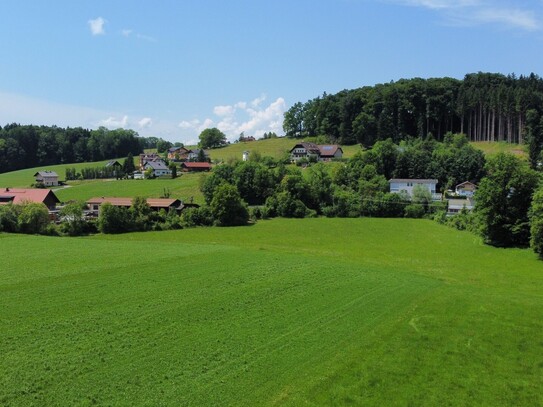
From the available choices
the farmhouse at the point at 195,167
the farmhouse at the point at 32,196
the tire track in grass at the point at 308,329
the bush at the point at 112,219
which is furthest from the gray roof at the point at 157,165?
the tire track in grass at the point at 308,329

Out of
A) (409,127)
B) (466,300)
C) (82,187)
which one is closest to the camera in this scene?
(466,300)

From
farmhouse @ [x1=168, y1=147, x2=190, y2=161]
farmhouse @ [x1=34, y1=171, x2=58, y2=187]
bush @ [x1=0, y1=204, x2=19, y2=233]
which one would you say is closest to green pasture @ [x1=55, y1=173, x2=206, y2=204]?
farmhouse @ [x1=34, y1=171, x2=58, y2=187]

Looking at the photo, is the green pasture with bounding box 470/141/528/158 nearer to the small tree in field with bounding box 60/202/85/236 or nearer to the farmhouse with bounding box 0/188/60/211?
the small tree in field with bounding box 60/202/85/236

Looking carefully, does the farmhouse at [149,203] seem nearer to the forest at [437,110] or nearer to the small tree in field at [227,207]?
the small tree in field at [227,207]

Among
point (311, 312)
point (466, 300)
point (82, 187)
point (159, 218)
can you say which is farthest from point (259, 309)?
point (82, 187)

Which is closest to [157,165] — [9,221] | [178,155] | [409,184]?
[178,155]

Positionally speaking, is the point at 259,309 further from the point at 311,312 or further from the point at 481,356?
the point at 481,356
